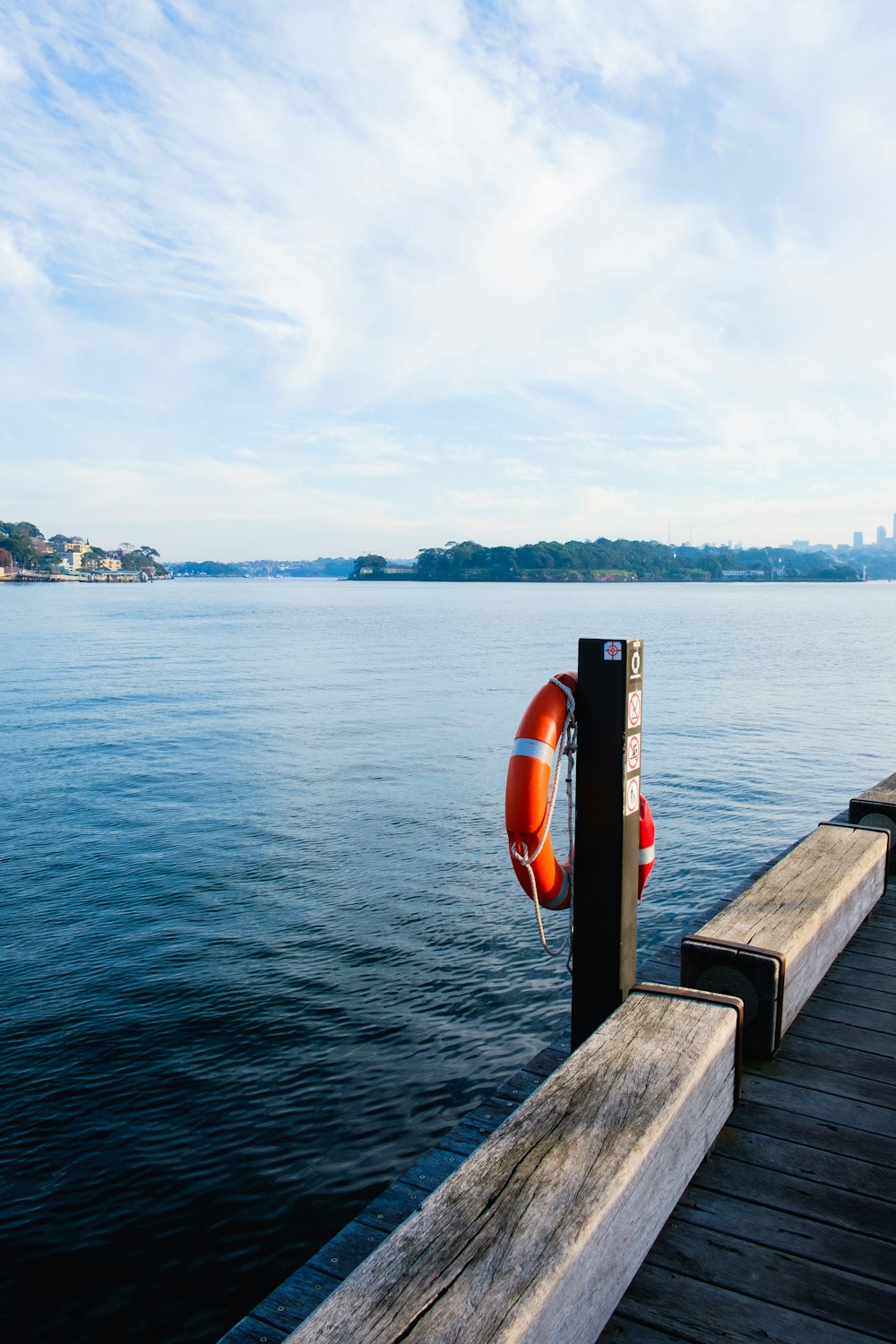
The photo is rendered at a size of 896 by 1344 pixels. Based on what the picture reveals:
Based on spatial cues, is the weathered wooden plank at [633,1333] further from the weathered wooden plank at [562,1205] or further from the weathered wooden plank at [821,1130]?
the weathered wooden plank at [821,1130]

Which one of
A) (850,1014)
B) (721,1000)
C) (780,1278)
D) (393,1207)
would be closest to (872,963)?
(850,1014)

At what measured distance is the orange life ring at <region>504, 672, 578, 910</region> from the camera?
3.47m

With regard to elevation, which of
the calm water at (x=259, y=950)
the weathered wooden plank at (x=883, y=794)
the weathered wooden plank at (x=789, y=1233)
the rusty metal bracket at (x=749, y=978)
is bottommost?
the calm water at (x=259, y=950)

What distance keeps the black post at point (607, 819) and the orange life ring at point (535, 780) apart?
97mm

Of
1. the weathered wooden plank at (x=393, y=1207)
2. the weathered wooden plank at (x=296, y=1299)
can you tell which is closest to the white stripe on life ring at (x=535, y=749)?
the weathered wooden plank at (x=393, y=1207)

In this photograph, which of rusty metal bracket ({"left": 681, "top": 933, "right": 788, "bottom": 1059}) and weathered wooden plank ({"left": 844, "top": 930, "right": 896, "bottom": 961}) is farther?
weathered wooden plank ({"left": 844, "top": 930, "right": 896, "bottom": 961})

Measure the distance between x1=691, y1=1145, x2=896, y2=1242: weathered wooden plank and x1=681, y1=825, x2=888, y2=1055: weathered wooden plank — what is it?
569 millimetres

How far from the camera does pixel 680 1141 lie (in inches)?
91.6

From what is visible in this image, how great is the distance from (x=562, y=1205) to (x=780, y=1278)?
2.35ft

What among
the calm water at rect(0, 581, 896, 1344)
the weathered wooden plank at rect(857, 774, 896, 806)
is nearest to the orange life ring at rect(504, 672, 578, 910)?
the calm water at rect(0, 581, 896, 1344)

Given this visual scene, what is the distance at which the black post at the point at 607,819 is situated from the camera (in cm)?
340

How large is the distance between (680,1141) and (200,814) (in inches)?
426

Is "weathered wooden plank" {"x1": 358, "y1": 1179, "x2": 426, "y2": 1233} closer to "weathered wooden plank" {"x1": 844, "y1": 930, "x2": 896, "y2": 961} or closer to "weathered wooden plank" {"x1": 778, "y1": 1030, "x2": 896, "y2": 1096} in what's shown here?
"weathered wooden plank" {"x1": 778, "y1": 1030, "x2": 896, "y2": 1096}

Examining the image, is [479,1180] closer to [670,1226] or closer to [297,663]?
[670,1226]
